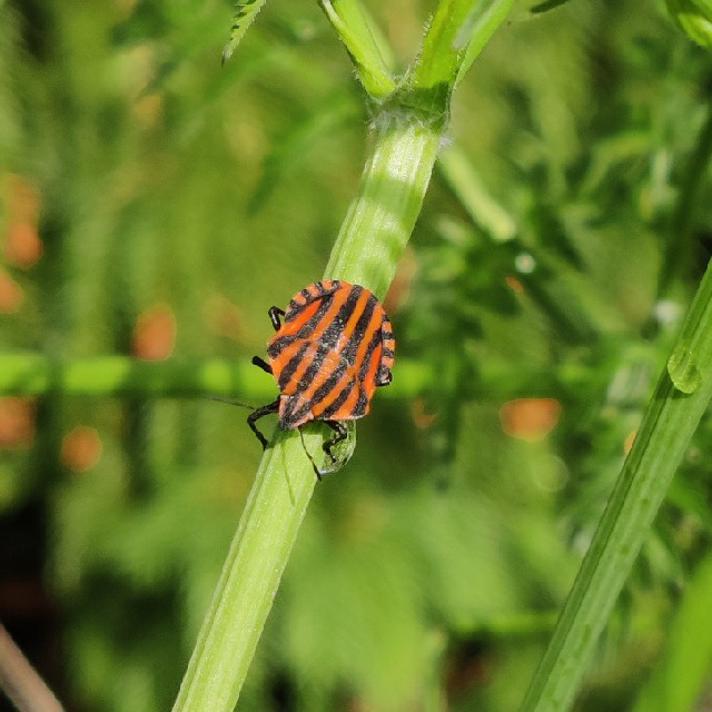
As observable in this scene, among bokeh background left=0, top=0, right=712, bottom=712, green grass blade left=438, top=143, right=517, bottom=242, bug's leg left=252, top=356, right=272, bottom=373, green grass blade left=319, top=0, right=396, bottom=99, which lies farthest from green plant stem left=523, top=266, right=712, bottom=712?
bokeh background left=0, top=0, right=712, bottom=712

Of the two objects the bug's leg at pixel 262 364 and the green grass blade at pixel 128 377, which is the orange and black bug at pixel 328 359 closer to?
the bug's leg at pixel 262 364

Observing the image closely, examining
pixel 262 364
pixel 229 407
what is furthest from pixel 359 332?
pixel 229 407

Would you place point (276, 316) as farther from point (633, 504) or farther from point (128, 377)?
point (633, 504)

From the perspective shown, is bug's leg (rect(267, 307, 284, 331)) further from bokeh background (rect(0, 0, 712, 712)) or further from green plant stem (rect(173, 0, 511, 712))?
bokeh background (rect(0, 0, 712, 712))

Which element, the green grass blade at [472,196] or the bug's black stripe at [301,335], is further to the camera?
the green grass blade at [472,196]

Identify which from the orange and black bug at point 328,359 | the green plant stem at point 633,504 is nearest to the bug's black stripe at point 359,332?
the orange and black bug at point 328,359

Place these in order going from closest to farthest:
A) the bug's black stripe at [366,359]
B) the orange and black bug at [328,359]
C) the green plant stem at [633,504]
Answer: the green plant stem at [633,504] < the orange and black bug at [328,359] < the bug's black stripe at [366,359]
